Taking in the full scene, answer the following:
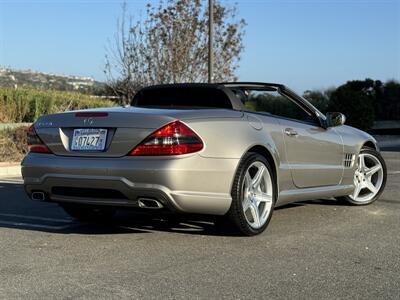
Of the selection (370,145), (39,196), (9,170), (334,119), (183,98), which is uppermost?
(183,98)

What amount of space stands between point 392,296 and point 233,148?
1916 millimetres

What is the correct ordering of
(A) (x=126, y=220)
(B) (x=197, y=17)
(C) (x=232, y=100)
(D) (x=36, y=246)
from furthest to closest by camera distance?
1. (B) (x=197, y=17)
2. (A) (x=126, y=220)
3. (C) (x=232, y=100)
4. (D) (x=36, y=246)

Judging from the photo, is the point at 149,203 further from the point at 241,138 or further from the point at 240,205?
the point at 241,138

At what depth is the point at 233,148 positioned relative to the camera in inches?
212

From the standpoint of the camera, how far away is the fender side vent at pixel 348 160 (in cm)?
712

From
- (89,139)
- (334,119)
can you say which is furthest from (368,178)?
(89,139)

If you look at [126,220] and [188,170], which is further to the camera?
[126,220]

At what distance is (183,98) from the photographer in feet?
20.7

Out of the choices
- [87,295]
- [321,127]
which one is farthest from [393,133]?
[87,295]

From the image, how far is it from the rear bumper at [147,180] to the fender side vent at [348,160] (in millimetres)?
2194

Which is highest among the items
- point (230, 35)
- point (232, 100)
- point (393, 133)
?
point (230, 35)

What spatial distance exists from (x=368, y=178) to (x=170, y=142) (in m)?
3.51

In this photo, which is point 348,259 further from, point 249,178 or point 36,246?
point 36,246

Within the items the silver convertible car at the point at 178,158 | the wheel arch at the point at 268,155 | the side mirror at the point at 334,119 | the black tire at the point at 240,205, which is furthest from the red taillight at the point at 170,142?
the side mirror at the point at 334,119
